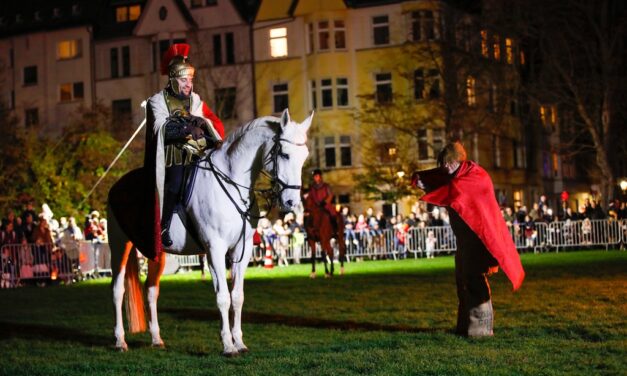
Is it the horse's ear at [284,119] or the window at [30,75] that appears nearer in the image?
the horse's ear at [284,119]

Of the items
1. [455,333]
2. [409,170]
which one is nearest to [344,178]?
[409,170]

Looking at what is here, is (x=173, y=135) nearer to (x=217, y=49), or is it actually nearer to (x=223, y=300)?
(x=223, y=300)

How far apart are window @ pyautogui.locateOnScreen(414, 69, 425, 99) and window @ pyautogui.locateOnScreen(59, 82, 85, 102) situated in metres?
24.0

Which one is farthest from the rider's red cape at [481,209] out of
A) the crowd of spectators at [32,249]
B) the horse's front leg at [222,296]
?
the crowd of spectators at [32,249]

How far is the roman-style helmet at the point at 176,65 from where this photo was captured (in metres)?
12.0

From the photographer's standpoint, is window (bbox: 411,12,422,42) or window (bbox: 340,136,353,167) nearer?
window (bbox: 411,12,422,42)

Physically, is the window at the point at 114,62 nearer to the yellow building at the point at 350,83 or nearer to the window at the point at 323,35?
→ the yellow building at the point at 350,83

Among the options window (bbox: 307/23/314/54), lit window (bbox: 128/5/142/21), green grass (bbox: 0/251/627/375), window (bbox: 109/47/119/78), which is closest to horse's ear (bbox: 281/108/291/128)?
green grass (bbox: 0/251/627/375)

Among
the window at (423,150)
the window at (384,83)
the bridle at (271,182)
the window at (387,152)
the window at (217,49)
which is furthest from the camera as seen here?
the window at (217,49)

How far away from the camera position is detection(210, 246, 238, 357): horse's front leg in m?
11.1

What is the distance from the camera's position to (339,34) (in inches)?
2378

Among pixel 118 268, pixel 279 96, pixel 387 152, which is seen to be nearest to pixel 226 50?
pixel 279 96

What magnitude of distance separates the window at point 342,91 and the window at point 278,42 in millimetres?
3935

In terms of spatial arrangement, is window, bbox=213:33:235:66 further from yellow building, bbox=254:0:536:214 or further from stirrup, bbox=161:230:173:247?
stirrup, bbox=161:230:173:247
